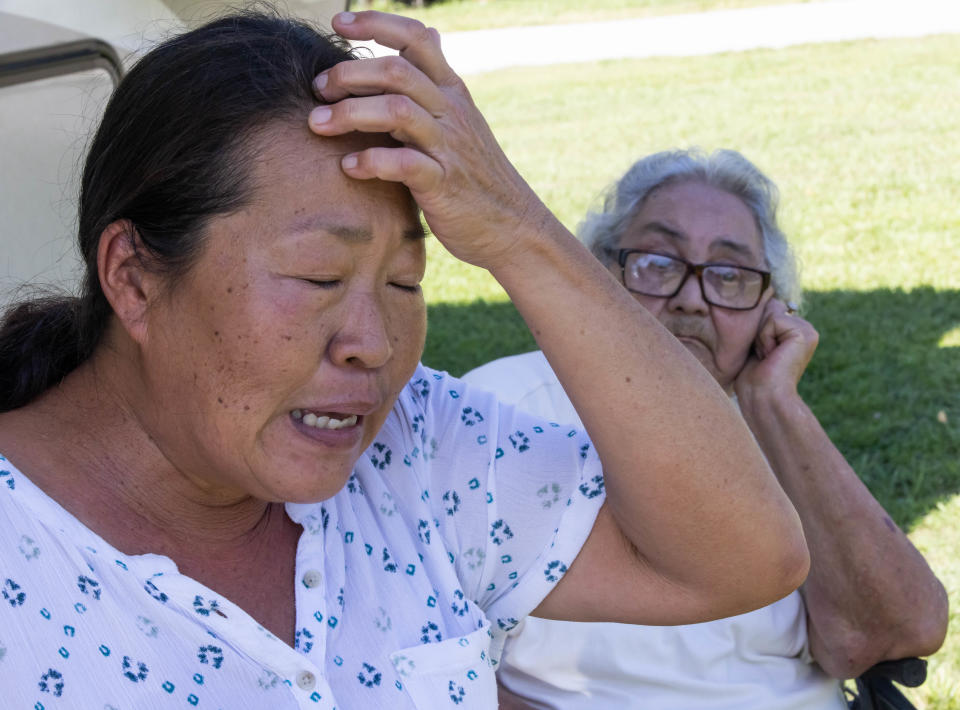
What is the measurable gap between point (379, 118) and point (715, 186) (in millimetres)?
1982

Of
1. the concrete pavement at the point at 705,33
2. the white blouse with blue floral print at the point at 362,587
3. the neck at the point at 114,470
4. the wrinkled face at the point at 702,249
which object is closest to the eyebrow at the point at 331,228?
the neck at the point at 114,470

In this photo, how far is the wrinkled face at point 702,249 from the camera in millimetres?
3236

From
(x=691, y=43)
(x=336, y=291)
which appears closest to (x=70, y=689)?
(x=336, y=291)

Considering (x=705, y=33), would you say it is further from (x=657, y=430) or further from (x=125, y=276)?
(x=125, y=276)

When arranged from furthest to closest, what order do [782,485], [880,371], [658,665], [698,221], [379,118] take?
[880,371]
[698,221]
[782,485]
[658,665]
[379,118]

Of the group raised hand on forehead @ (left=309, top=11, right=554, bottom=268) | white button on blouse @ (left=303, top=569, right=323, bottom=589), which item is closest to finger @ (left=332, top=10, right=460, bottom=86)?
raised hand on forehead @ (left=309, top=11, right=554, bottom=268)

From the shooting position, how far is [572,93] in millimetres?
14602

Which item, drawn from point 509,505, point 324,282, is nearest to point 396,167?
point 324,282

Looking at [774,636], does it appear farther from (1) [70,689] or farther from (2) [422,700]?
(1) [70,689]

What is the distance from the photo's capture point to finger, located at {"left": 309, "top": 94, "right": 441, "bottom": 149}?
1630mm

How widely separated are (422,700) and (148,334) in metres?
0.73

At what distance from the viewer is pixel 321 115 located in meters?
1.67

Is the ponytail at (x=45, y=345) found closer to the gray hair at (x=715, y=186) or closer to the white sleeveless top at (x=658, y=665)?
the white sleeveless top at (x=658, y=665)

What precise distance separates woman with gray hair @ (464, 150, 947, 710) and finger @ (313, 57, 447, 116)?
1.49m
